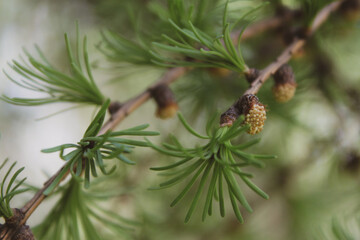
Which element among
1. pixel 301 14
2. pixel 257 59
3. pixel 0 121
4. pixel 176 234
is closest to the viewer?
pixel 301 14

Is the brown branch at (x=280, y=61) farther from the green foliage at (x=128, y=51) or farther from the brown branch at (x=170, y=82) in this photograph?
the green foliage at (x=128, y=51)

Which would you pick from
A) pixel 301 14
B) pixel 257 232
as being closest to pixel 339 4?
pixel 301 14

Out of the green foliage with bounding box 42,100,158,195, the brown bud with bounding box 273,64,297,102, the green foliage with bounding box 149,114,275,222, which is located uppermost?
the brown bud with bounding box 273,64,297,102

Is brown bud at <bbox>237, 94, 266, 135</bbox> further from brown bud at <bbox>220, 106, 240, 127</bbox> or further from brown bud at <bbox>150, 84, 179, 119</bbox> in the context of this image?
brown bud at <bbox>150, 84, 179, 119</bbox>

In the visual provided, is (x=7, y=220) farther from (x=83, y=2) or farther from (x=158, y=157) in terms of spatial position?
(x=83, y=2)

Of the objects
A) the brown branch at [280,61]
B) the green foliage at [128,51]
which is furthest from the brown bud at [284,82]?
the green foliage at [128,51]

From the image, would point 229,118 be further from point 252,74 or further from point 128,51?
point 128,51

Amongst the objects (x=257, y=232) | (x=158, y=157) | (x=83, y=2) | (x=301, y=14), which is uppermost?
(x=83, y=2)

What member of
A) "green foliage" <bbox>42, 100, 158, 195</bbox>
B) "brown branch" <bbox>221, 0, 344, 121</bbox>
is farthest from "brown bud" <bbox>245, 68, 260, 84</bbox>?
"green foliage" <bbox>42, 100, 158, 195</bbox>

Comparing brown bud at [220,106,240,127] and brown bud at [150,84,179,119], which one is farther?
brown bud at [150,84,179,119]
